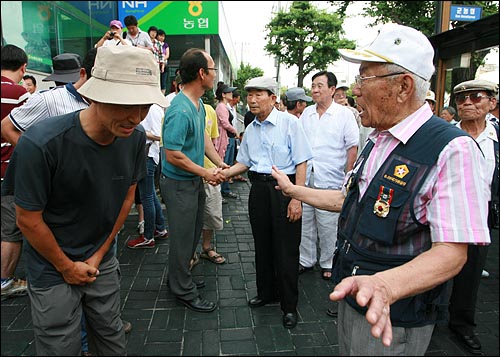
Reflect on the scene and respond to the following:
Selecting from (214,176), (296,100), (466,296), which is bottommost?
(466,296)

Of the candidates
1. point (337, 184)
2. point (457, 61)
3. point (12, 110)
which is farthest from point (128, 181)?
point (457, 61)

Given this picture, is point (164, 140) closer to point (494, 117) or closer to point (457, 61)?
point (494, 117)

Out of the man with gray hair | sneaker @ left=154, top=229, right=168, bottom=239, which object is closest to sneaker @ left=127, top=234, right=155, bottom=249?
sneaker @ left=154, top=229, right=168, bottom=239

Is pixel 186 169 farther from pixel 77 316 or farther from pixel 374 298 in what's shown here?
pixel 374 298

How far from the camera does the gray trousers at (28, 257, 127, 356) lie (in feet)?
5.70

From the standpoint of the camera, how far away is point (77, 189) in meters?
1.72

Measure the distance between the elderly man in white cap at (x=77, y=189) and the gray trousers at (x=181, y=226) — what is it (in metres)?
1.33

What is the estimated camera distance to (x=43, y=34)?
1075mm

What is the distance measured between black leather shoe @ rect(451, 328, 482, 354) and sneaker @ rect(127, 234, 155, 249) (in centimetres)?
367

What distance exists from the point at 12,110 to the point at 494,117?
4452 mm

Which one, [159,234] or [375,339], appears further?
[159,234]

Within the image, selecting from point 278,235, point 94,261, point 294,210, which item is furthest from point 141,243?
point 94,261

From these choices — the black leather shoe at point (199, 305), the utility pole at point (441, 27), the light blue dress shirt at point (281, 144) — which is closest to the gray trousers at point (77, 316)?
the black leather shoe at point (199, 305)

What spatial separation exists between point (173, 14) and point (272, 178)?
1827 mm
